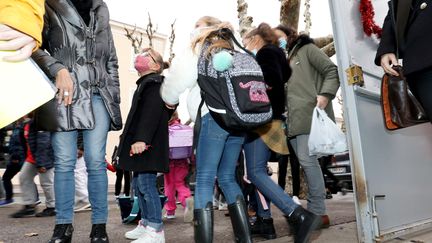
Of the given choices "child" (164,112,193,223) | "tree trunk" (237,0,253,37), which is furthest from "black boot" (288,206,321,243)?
"tree trunk" (237,0,253,37)

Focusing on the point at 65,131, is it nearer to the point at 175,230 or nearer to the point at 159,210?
the point at 159,210

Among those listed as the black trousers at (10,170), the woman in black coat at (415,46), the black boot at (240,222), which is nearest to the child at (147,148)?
the black boot at (240,222)

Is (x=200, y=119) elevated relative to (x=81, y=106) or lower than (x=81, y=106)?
lower

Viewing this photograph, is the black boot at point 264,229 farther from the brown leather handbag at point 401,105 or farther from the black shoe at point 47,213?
the black shoe at point 47,213

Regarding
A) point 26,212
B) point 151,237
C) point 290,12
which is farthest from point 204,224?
point 290,12

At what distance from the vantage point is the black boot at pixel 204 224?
2521mm

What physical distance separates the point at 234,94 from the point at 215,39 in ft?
1.56

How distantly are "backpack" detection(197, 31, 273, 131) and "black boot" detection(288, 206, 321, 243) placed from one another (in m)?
0.76

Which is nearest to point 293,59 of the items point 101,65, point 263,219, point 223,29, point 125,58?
point 223,29

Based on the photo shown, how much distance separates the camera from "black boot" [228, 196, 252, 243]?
2631 mm

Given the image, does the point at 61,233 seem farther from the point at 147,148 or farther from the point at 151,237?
the point at 147,148

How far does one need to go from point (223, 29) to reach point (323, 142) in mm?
1245

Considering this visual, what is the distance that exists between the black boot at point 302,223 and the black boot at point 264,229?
1.90 feet

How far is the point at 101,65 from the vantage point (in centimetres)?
309
